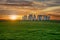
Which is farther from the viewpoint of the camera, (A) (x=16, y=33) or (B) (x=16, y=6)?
(B) (x=16, y=6)

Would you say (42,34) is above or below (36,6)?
below

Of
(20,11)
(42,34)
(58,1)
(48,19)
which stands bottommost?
(42,34)

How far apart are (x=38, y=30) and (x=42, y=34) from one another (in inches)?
3.2

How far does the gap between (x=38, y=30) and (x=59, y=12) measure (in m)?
0.40

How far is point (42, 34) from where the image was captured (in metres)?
1.67

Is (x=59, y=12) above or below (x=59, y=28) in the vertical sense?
Answer: above

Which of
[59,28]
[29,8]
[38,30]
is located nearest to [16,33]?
[38,30]

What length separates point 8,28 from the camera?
1.71 metres

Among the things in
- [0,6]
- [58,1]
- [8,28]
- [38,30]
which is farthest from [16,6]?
[58,1]

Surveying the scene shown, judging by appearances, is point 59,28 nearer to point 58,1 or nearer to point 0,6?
point 58,1

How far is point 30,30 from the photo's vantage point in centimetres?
170

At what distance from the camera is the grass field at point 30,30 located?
63.9 inches

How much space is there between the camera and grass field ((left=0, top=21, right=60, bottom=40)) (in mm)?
1622

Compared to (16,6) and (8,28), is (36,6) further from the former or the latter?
(8,28)
